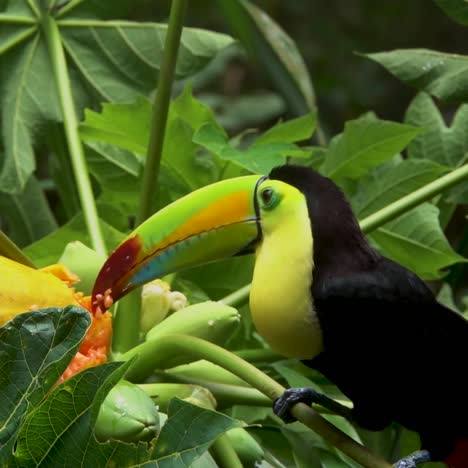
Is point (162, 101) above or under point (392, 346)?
above

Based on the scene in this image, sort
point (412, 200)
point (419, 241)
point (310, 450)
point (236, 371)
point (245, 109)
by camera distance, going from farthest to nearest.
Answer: point (245, 109)
point (419, 241)
point (412, 200)
point (310, 450)
point (236, 371)

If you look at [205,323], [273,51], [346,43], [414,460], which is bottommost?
[346,43]

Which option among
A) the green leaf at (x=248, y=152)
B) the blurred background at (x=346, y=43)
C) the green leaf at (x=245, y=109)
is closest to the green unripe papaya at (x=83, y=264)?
the green leaf at (x=248, y=152)

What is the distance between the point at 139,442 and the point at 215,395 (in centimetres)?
19

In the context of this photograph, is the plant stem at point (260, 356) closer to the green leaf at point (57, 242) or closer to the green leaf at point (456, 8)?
the green leaf at point (57, 242)

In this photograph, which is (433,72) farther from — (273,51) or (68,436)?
(68,436)

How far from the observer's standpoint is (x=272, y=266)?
810 mm

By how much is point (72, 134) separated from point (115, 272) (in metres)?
0.25

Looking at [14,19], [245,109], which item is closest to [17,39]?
[14,19]

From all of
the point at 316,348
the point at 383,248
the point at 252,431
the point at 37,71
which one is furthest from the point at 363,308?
the point at 37,71

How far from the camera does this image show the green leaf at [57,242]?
3.33 ft

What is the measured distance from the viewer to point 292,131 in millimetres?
1030

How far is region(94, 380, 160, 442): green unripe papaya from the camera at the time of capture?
72 centimetres

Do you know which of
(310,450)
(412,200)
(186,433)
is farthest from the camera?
(412,200)
